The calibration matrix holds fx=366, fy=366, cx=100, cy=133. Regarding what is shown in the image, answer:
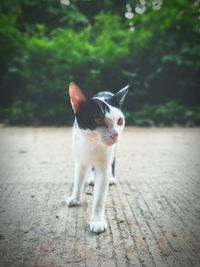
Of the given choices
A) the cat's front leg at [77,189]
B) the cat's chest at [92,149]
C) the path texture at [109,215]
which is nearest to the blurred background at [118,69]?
the path texture at [109,215]

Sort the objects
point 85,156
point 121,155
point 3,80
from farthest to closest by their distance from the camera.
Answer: point 3,80 < point 121,155 < point 85,156

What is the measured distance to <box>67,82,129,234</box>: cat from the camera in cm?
243

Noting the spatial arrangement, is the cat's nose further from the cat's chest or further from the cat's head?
the cat's chest

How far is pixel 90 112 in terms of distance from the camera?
2480 millimetres

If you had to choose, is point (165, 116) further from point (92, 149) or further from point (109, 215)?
point (92, 149)

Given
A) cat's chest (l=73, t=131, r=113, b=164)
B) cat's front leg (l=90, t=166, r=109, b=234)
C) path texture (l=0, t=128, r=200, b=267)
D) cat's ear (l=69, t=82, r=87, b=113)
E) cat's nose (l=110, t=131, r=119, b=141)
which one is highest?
cat's ear (l=69, t=82, r=87, b=113)

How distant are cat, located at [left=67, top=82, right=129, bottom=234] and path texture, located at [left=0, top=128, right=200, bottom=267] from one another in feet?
0.71

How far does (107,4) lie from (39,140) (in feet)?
28.0

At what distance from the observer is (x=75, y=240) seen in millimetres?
2367

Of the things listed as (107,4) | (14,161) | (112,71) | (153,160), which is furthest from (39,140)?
(107,4)

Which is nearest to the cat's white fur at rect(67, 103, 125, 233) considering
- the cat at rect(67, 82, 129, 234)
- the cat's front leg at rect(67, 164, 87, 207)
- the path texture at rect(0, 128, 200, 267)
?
the cat at rect(67, 82, 129, 234)

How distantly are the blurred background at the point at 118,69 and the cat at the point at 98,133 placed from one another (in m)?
7.13

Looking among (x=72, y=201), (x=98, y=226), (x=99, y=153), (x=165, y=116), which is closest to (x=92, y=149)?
(x=99, y=153)

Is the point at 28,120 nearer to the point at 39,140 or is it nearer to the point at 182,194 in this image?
the point at 39,140
